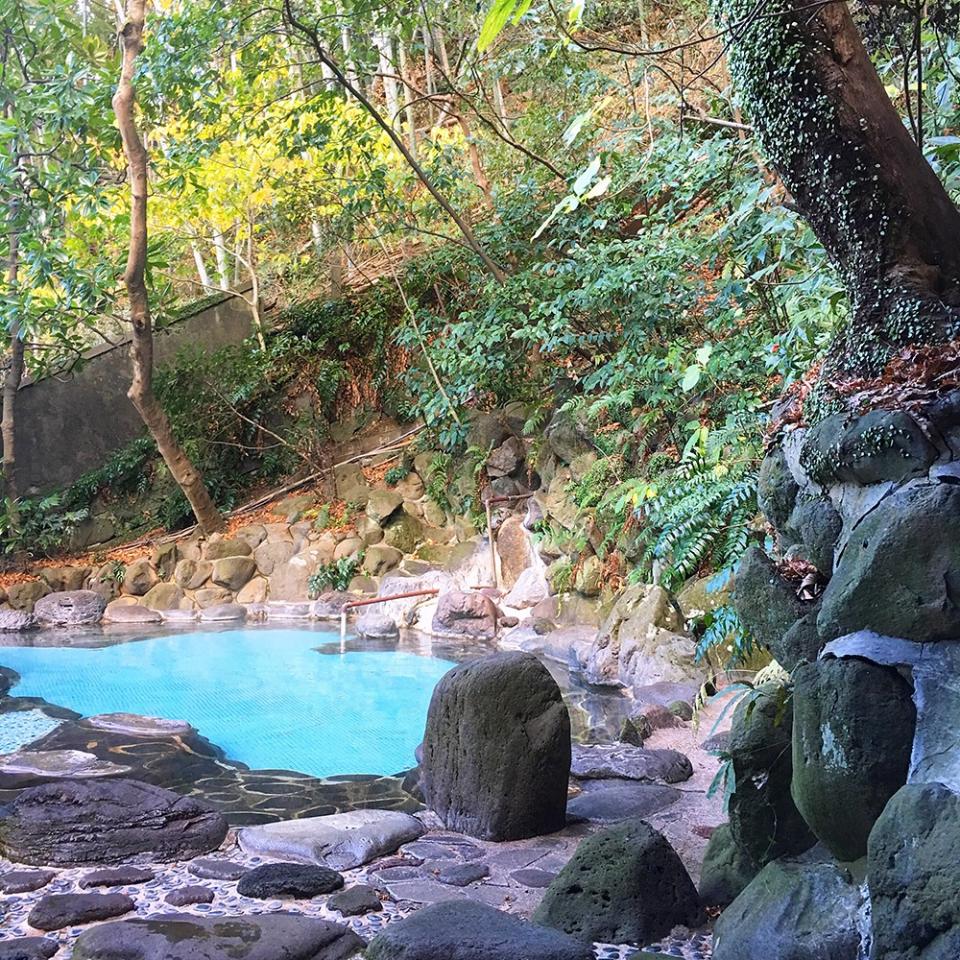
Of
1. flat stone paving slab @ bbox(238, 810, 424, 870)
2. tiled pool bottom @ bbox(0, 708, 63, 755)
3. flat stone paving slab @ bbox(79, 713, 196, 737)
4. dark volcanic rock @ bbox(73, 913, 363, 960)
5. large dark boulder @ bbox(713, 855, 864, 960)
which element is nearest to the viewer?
large dark boulder @ bbox(713, 855, 864, 960)

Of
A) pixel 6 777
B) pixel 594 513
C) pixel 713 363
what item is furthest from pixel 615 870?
pixel 594 513

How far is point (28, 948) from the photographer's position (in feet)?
9.61

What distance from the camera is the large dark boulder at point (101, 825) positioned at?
12.6 feet

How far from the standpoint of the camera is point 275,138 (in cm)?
1023

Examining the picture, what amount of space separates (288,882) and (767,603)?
2.08 m

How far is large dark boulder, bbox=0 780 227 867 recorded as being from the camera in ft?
12.6

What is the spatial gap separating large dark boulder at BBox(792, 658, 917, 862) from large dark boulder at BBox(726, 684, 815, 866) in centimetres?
35

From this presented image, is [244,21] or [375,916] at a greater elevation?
[244,21]

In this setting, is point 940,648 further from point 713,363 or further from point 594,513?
point 594,513

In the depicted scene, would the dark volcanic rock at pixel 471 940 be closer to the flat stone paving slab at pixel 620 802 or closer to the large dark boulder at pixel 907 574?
the large dark boulder at pixel 907 574

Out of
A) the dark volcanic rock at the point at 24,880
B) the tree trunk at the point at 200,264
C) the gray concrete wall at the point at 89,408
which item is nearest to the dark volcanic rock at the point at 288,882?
the dark volcanic rock at the point at 24,880

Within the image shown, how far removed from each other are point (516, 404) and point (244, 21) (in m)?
4.70

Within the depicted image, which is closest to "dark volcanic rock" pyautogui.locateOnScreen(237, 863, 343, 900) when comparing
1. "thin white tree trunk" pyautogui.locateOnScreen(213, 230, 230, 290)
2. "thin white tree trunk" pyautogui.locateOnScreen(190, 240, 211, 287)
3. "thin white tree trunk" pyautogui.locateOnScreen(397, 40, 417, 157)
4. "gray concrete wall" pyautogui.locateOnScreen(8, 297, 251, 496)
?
"thin white tree trunk" pyautogui.locateOnScreen(397, 40, 417, 157)

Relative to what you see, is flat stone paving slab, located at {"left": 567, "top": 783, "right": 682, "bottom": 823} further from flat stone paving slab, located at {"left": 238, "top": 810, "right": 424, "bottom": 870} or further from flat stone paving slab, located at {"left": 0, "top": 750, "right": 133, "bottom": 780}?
flat stone paving slab, located at {"left": 0, "top": 750, "right": 133, "bottom": 780}
